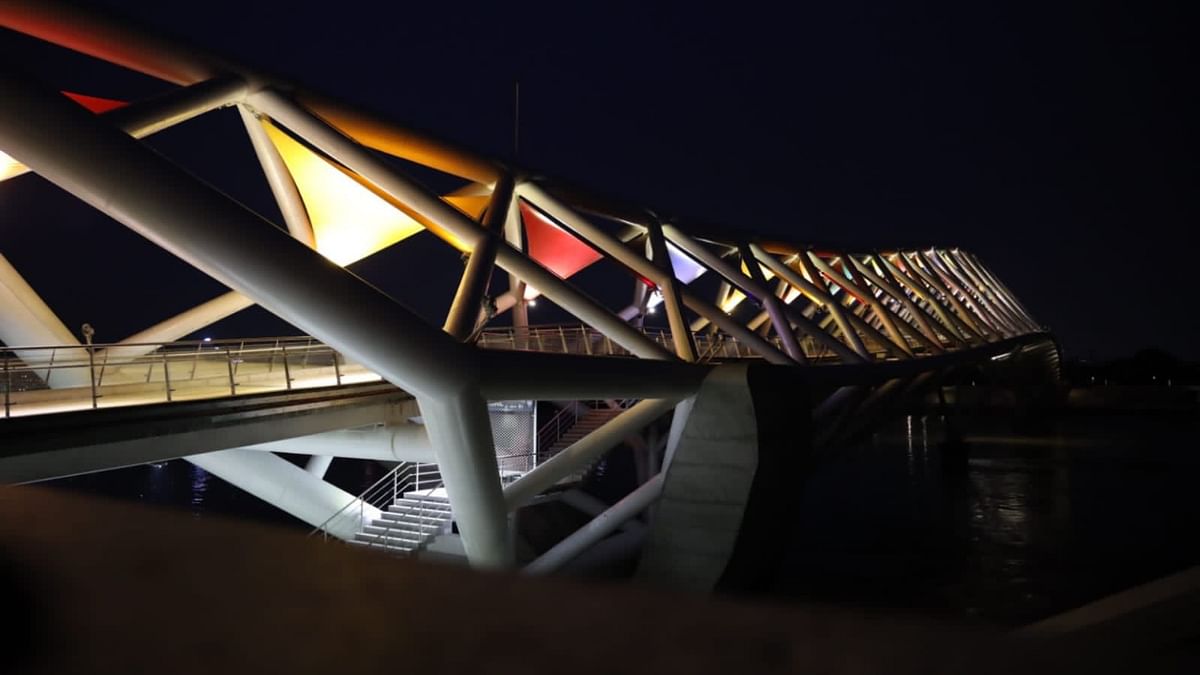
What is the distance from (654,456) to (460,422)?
48.6 ft

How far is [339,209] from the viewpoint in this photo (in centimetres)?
1619

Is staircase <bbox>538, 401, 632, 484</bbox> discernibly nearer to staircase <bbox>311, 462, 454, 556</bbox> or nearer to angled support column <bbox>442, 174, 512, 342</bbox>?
staircase <bbox>311, 462, 454, 556</bbox>

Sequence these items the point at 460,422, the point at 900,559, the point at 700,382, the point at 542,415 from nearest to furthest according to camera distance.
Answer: the point at 460,422 → the point at 700,382 → the point at 900,559 → the point at 542,415

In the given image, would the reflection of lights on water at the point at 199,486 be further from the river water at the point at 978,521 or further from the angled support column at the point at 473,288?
the angled support column at the point at 473,288

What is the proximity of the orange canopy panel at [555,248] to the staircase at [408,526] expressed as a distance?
8817mm

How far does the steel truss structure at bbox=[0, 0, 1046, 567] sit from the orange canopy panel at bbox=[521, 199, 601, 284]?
27cm

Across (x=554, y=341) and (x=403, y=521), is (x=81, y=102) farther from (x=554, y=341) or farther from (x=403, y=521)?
(x=554, y=341)

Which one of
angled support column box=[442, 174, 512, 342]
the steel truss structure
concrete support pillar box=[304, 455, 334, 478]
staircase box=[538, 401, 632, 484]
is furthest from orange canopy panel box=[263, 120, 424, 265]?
staircase box=[538, 401, 632, 484]

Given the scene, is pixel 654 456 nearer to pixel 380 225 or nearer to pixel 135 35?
pixel 380 225

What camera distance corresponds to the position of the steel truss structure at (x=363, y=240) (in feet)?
24.6

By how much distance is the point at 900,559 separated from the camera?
21.8 metres

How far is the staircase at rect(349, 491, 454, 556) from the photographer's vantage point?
14461 millimetres

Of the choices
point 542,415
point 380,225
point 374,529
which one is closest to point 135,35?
point 380,225

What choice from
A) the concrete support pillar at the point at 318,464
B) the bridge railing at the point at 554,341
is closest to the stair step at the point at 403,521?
the concrete support pillar at the point at 318,464
